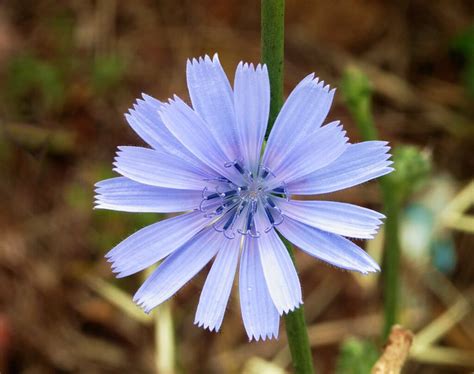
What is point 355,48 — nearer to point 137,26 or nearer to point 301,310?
point 137,26

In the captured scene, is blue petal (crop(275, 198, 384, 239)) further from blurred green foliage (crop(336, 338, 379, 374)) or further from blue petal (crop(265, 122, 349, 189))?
blurred green foliage (crop(336, 338, 379, 374))

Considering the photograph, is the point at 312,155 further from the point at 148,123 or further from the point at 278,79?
the point at 148,123

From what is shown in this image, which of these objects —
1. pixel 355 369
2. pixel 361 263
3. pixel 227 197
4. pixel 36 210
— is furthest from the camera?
pixel 36 210

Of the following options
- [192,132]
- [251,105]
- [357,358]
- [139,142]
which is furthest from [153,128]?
[139,142]

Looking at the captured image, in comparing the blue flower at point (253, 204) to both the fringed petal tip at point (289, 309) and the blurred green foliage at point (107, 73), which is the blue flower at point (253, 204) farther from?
the blurred green foliage at point (107, 73)

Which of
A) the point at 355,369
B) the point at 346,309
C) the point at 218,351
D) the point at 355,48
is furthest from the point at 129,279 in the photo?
the point at 355,48
